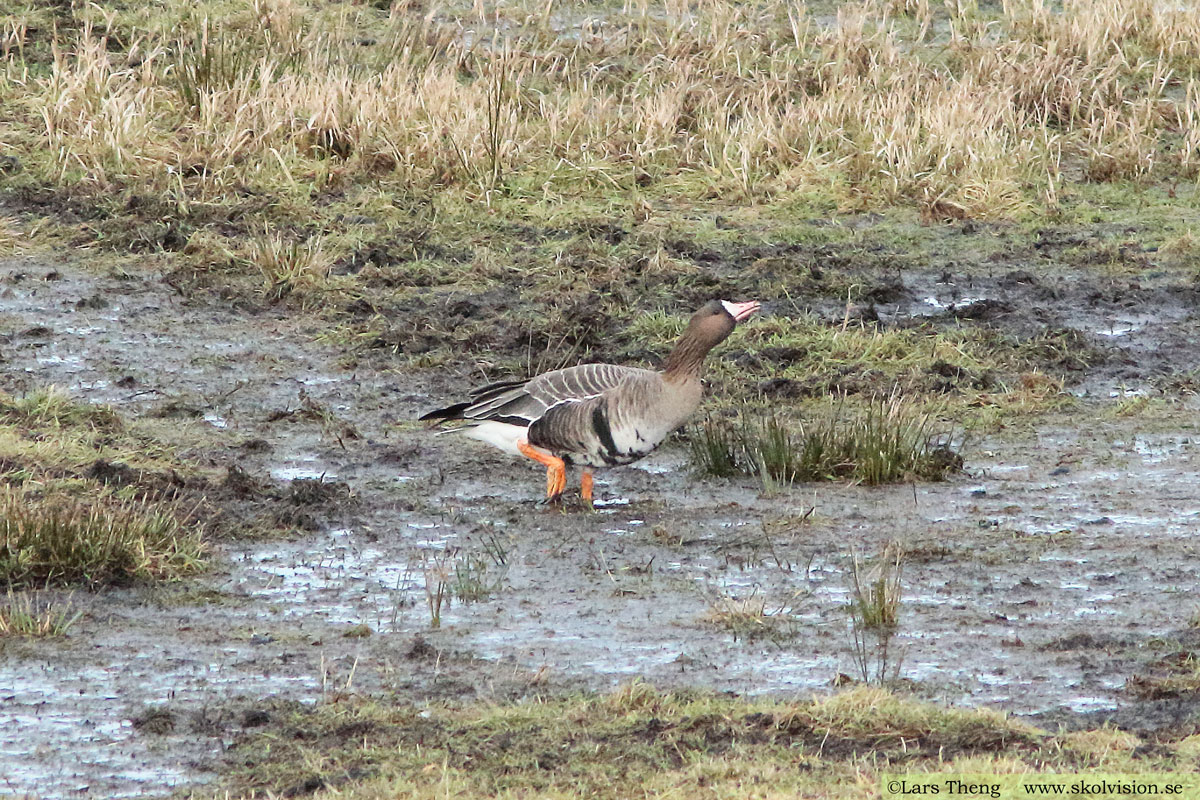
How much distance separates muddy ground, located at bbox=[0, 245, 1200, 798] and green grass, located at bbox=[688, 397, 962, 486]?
0.33 feet

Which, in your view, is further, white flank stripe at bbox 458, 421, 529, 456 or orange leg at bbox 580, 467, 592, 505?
orange leg at bbox 580, 467, 592, 505

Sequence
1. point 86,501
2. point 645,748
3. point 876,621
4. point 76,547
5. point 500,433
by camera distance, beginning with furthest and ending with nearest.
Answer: point 500,433
point 86,501
point 76,547
point 876,621
point 645,748

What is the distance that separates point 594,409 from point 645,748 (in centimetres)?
283

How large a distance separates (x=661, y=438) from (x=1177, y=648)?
2.60m

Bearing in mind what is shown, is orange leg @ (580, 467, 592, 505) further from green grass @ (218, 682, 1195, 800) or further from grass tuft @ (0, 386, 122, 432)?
green grass @ (218, 682, 1195, 800)

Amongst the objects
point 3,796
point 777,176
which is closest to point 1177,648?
point 3,796

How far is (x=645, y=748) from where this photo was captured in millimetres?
5590

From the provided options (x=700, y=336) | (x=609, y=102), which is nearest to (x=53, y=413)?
(x=700, y=336)

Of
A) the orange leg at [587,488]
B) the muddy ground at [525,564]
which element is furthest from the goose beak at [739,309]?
the orange leg at [587,488]

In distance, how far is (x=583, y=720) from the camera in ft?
19.1

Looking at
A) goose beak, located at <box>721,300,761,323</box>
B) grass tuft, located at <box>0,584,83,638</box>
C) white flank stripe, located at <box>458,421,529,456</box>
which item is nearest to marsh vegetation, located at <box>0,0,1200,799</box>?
grass tuft, located at <box>0,584,83,638</box>

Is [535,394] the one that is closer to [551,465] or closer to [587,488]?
[551,465]

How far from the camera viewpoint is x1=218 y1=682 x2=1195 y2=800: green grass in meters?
5.32

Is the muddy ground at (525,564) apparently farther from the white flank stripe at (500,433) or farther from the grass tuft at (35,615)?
the white flank stripe at (500,433)
